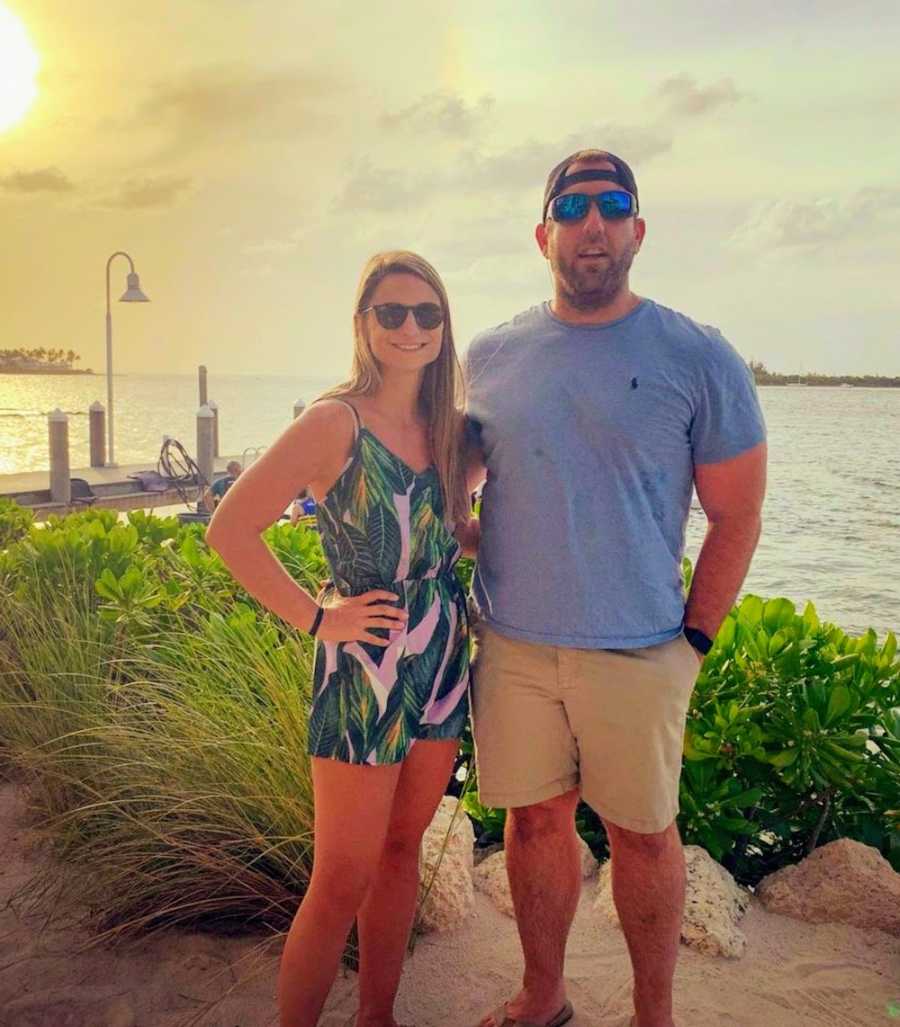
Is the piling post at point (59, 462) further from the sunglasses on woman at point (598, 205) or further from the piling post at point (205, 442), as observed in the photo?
the sunglasses on woman at point (598, 205)

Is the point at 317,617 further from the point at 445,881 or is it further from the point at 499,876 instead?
the point at 499,876

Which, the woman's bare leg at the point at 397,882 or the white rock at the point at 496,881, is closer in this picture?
the woman's bare leg at the point at 397,882

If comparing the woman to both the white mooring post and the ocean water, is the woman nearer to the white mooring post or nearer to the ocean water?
the ocean water

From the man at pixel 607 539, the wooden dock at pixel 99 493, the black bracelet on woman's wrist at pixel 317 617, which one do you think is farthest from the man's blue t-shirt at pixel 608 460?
the wooden dock at pixel 99 493

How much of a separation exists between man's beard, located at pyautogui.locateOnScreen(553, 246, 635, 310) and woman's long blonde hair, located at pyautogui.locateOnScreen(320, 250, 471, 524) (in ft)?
1.09

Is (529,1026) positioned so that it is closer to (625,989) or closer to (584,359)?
(625,989)

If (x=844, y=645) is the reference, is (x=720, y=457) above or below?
above

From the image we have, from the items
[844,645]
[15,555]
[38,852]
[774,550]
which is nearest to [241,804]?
[38,852]

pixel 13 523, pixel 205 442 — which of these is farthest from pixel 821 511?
pixel 13 523

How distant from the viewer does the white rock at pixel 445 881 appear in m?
3.12

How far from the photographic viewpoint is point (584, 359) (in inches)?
98.1

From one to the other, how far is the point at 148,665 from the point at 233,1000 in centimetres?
159

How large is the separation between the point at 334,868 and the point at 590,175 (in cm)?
190

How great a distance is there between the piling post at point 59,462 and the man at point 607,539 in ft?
51.6
